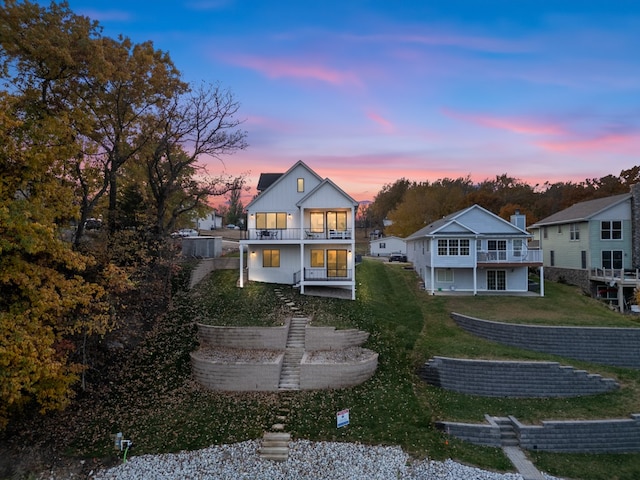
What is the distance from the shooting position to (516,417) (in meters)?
14.6

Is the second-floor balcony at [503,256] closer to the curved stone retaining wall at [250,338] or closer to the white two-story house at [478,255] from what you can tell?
Result: the white two-story house at [478,255]

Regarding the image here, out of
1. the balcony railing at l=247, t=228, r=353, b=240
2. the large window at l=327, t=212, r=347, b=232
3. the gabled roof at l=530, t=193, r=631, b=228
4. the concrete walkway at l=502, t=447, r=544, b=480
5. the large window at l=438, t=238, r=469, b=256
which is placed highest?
the gabled roof at l=530, t=193, r=631, b=228

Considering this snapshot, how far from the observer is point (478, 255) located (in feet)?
93.9

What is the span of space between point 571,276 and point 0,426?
37.9m

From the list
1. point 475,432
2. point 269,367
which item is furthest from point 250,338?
point 475,432

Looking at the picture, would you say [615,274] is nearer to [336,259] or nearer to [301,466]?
[336,259]

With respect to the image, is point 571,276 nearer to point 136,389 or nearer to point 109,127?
point 136,389

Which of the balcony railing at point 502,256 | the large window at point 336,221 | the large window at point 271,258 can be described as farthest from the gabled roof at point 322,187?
the balcony railing at point 502,256

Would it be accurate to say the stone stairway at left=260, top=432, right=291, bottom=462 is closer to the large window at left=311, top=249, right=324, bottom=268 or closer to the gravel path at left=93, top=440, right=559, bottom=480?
the gravel path at left=93, top=440, right=559, bottom=480

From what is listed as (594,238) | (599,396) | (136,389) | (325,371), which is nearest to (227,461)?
(325,371)

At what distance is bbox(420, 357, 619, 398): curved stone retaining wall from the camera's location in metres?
16.4

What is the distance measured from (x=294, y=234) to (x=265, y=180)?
241 inches

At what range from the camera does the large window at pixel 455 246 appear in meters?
28.5

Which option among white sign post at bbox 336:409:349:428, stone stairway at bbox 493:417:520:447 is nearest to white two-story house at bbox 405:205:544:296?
stone stairway at bbox 493:417:520:447
